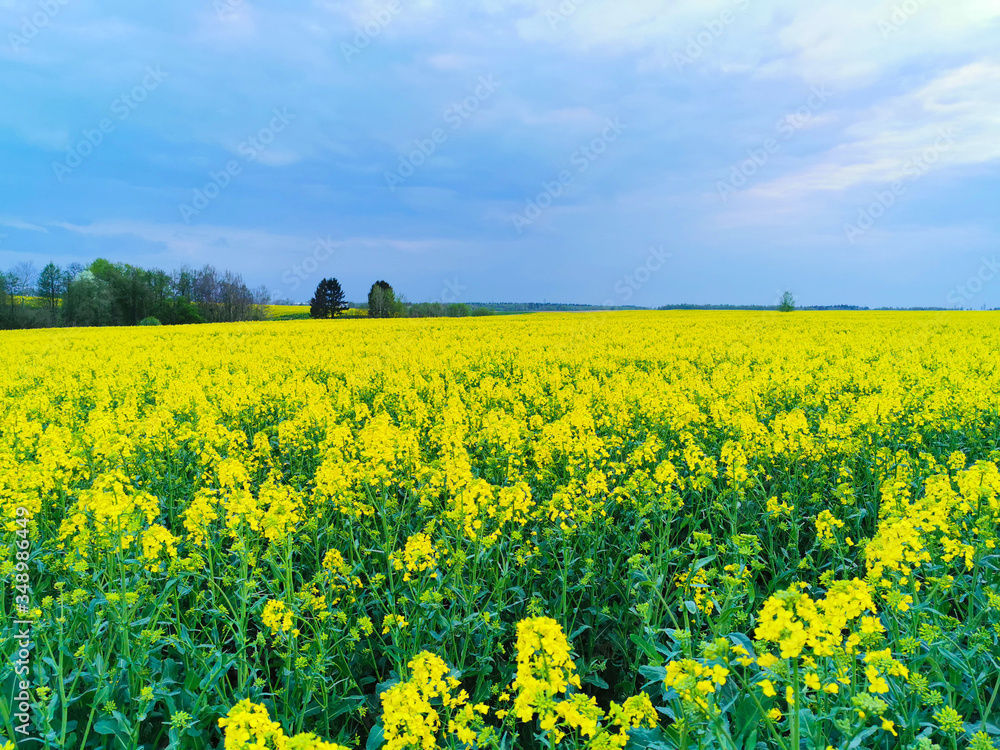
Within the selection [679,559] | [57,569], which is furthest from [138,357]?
[679,559]

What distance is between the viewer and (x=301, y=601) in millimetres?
3482

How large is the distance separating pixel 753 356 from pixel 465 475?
1258 cm

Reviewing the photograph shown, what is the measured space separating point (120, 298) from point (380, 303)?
116 feet

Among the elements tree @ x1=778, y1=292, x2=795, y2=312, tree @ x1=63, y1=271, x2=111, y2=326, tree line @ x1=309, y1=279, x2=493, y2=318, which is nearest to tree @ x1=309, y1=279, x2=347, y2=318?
tree line @ x1=309, y1=279, x2=493, y2=318

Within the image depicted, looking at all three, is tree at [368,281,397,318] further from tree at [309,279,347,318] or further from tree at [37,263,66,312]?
tree at [37,263,66,312]

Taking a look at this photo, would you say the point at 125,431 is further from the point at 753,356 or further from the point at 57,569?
the point at 753,356

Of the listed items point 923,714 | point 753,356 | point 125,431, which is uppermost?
point 753,356

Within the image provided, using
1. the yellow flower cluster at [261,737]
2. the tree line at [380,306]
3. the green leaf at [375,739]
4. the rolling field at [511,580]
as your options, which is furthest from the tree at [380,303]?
the yellow flower cluster at [261,737]

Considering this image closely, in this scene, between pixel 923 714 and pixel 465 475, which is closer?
pixel 923 714

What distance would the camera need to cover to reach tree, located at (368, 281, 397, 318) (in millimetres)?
85250

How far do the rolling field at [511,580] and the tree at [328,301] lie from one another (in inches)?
3205

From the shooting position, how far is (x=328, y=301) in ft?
293

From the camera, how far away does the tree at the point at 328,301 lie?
87.0 m

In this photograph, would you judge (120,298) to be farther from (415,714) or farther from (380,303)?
(415,714)
